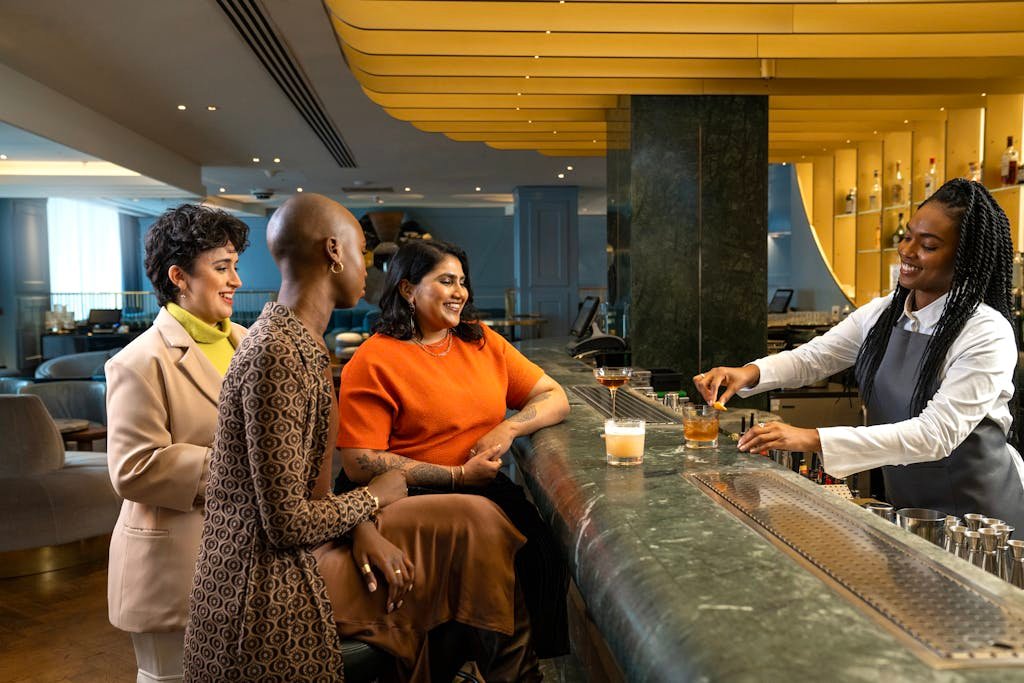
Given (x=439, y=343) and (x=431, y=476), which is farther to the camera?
(x=439, y=343)

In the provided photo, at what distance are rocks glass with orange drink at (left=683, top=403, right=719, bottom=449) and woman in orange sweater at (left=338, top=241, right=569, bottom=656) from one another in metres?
0.46

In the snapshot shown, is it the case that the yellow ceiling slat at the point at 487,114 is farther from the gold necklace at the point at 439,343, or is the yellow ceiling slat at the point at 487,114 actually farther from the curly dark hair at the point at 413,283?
the gold necklace at the point at 439,343

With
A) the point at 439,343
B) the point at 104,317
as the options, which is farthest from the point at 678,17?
the point at 104,317

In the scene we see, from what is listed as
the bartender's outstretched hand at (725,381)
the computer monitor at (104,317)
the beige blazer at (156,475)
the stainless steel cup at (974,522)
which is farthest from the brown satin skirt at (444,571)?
the computer monitor at (104,317)

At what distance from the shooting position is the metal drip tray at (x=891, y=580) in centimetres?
105

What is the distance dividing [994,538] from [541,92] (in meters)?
4.78

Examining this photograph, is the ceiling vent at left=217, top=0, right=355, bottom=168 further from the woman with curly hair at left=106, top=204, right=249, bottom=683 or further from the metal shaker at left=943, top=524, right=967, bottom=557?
the metal shaker at left=943, top=524, right=967, bottom=557

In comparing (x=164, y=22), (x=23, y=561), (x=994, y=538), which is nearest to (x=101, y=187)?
(x=164, y=22)

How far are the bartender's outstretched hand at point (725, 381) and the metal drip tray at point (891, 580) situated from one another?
765 millimetres

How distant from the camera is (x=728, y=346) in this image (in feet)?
20.6

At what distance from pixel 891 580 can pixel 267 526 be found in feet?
3.31

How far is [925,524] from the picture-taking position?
1.63 m

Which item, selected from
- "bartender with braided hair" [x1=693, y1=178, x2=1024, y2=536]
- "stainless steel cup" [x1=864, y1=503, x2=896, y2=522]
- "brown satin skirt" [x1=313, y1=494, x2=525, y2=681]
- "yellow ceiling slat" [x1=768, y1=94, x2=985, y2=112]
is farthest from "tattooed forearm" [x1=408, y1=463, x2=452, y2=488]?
"yellow ceiling slat" [x1=768, y1=94, x2=985, y2=112]

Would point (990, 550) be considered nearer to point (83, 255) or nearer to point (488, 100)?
point (488, 100)
